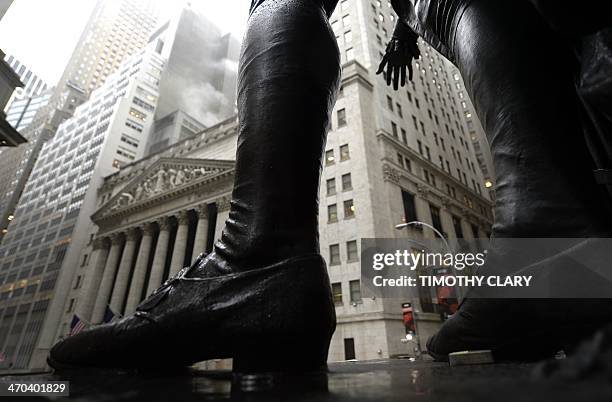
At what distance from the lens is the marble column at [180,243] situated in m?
29.6

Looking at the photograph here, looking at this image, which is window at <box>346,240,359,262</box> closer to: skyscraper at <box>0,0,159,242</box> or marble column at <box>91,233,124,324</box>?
→ marble column at <box>91,233,124,324</box>

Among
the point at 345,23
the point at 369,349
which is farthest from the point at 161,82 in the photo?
the point at 369,349

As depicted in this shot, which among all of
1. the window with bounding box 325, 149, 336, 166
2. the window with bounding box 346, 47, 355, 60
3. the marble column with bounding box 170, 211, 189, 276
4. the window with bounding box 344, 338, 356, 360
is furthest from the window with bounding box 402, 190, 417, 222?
the marble column with bounding box 170, 211, 189, 276

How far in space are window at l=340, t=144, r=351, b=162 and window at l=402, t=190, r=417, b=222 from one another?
5.12 metres

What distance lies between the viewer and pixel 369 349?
64.4 ft

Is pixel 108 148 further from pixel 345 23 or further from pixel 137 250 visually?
pixel 345 23

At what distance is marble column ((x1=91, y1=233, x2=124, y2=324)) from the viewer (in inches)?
1312

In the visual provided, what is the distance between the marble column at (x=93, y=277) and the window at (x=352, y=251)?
27631 mm

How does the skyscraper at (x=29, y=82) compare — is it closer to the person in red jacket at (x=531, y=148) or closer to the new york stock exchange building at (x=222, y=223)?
the new york stock exchange building at (x=222, y=223)

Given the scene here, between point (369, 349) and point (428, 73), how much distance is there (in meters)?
34.9

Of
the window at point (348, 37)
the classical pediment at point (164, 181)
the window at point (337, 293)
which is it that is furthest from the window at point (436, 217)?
the window at point (348, 37)

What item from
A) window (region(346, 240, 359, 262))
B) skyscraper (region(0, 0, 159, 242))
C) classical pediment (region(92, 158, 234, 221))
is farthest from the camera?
skyscraper (region(0, 0, 159, 242))

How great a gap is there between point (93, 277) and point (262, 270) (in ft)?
138

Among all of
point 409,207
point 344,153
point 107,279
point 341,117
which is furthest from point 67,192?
point 409,207
